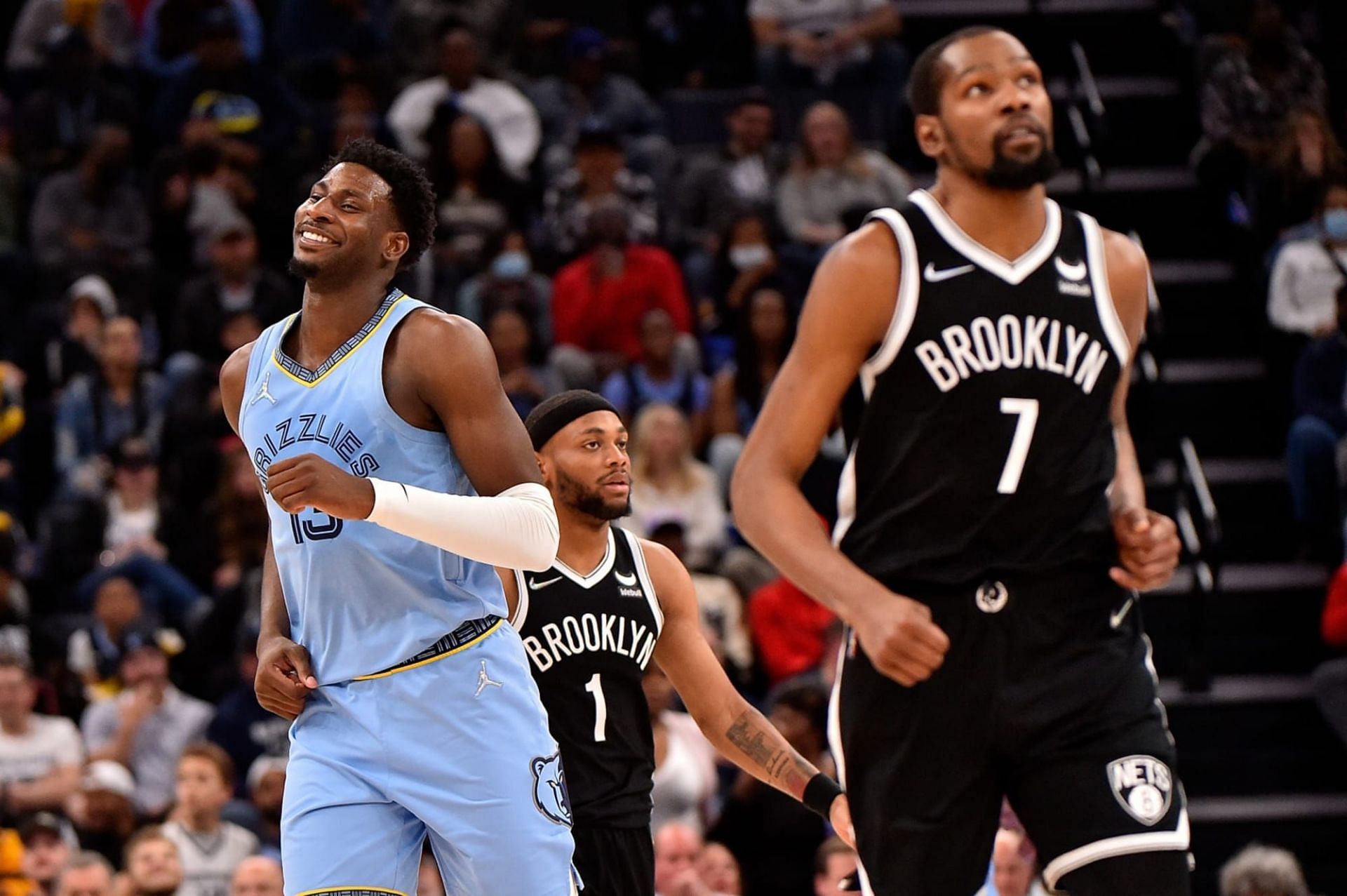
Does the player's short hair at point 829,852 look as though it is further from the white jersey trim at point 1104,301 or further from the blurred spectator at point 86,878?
the white jersey trim at point 1104,301

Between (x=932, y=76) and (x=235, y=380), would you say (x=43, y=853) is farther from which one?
(x=932, y=76)

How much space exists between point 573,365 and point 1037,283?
25.0ft

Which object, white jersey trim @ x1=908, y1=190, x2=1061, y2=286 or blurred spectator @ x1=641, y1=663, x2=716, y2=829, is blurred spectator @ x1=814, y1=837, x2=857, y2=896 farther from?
white jersey trim @ x1=908, y1=190, x2=1061, y2=286

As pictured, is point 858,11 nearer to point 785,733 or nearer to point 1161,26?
point 1161,26

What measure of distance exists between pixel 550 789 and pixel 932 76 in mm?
1735

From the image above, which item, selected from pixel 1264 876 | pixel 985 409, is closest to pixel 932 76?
pixel 985 409

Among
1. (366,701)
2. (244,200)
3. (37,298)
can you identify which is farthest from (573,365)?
(366,701)

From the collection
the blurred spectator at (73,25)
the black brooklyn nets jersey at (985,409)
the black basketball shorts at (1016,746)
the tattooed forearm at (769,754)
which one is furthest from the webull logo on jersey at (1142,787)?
the blurred spectator at (73,25)

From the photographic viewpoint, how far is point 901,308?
388cm

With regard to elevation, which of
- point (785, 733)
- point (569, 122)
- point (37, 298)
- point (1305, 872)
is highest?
point (569, 122)

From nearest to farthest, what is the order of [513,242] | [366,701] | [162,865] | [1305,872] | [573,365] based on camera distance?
[366,701] → [162,865] → [1305,872] → [573,365] → [513,242]

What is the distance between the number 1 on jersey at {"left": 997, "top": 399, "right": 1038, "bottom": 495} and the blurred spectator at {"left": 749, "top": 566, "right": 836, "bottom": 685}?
607 cm

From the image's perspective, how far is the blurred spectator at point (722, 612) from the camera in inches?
393

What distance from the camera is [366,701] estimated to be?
4.29 m
